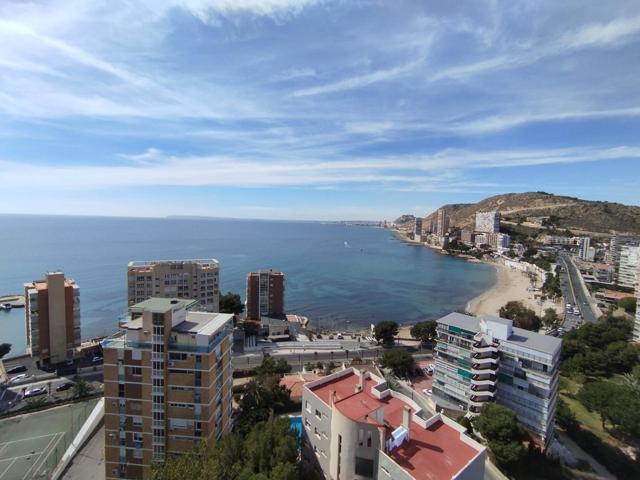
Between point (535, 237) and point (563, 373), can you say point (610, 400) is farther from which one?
point (535, 237)

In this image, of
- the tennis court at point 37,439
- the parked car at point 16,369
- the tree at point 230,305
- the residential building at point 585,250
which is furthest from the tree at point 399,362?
the residential building at point 585,250

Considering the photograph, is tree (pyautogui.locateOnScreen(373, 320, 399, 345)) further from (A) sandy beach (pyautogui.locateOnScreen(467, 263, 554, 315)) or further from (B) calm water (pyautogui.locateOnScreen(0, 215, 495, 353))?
(A) sandy beach (pyautogui.locateOnScreen(467, 263, 554, 315))

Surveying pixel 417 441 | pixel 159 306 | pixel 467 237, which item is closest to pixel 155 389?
pixel 159 306

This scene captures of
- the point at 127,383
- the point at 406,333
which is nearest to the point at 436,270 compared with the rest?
the point at 406,333

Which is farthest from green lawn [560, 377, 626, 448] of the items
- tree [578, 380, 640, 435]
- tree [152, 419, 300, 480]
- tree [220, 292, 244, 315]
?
tree [220, 292, 244, 315]

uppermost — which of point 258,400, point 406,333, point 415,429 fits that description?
point 415,429

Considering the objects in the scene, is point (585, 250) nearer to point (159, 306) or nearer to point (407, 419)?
point (407, 419)

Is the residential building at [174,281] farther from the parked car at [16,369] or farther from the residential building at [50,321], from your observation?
the parked car at [16,369]
